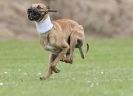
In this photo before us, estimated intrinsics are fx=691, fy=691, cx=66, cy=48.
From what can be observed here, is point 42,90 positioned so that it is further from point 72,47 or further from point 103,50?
point 103,50

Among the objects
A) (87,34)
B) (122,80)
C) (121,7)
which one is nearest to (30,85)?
(122,80)

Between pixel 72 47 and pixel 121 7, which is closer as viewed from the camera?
pixel 72 47

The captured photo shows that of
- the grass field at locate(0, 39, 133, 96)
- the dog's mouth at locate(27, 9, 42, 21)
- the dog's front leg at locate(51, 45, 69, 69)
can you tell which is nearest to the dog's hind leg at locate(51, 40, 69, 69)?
the dog's front leg at locate(51, 45, 69, 69)

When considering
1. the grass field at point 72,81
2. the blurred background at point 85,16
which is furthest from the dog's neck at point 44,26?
the blurred background at point 85,16

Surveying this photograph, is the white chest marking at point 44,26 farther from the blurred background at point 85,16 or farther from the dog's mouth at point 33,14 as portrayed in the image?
the blurred background at point 85,16

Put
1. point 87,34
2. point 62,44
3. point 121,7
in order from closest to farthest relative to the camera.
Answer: point 62,44 < point 87,34 < point 121,7

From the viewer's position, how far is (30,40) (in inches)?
1483

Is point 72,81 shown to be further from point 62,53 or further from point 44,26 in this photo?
point 44,26

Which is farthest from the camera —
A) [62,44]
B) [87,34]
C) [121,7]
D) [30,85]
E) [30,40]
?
[121,7]

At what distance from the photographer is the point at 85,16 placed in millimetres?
41562

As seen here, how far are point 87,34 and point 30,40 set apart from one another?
168 inches

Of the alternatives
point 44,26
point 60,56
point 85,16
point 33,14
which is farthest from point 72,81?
point 85,16

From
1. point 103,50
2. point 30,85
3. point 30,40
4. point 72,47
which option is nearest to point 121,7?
point 30,40

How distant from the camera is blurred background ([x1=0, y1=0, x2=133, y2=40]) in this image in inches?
1574
